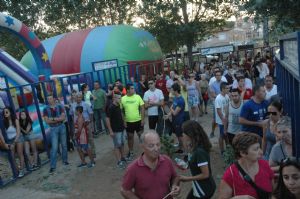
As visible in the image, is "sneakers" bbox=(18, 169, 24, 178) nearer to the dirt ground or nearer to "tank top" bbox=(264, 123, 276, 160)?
the dirt ground

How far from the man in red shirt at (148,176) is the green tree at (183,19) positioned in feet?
68.5

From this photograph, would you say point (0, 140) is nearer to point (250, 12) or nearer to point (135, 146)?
point (135, 146)

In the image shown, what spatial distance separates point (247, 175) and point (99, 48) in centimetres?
1590

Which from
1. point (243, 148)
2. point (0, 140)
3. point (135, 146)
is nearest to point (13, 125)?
point (0, 140)

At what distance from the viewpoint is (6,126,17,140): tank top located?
8125 mm

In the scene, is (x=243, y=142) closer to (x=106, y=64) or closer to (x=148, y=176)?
(x=148, y=176)

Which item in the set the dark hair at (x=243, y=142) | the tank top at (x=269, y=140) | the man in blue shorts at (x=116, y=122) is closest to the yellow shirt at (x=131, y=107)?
the man in blue shorts at (x=116, y=122)

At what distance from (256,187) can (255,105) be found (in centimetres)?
269

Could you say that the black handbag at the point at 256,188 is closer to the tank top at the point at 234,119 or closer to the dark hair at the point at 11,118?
the tank top at the point at 234,119

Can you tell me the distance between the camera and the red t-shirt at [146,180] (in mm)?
3486

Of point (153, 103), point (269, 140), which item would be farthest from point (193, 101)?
point (269, 140)

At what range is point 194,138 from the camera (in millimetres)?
3928

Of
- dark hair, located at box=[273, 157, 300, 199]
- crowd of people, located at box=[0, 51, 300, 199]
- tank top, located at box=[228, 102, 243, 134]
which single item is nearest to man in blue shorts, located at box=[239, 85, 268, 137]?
crowd of people, located at box=[0, 51, 300, 199]

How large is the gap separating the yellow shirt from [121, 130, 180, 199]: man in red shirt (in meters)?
4.88
